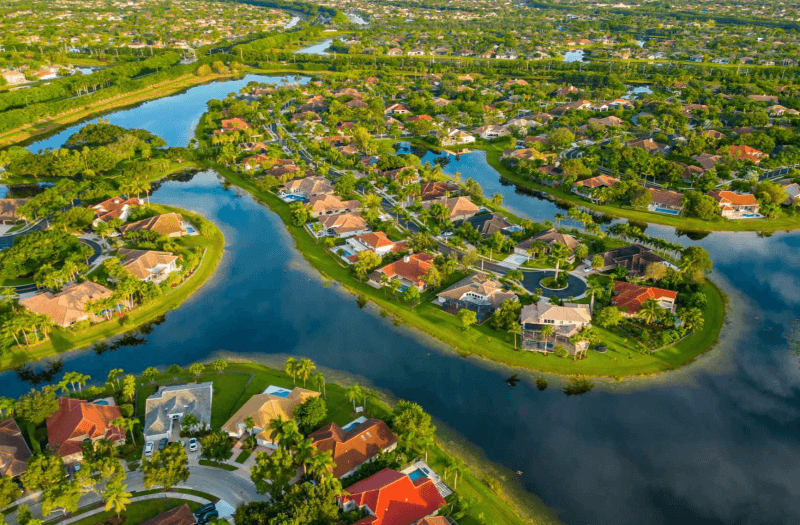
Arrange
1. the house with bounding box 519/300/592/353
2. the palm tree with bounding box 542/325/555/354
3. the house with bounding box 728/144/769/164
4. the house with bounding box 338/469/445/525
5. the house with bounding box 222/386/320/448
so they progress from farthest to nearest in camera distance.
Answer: the house with bounding box 728/144/769/164 < the house with bounding box 519/300/592/353 < the palm tree with bounding box 542/325/555/354 < the house with bounding box 222/386/320/448 < the house with bounding box 338/469/445/525

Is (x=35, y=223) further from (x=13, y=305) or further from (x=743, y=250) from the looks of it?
(x=743, y=250)

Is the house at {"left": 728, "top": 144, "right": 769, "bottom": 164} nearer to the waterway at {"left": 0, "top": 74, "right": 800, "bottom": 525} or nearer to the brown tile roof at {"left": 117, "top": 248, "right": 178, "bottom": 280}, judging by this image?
the waterway at {"left": 0, "top": 74, "right": 800, "bottom": 525}

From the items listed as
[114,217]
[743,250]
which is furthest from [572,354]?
[114,217]

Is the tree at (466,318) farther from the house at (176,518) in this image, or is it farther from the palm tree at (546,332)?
the house at (176,518)

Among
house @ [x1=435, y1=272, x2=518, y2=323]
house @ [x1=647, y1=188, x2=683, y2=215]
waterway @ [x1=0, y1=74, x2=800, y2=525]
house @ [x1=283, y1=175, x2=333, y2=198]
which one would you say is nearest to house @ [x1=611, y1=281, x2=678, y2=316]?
waterway @ [x1=0, y1=74, x2=800, y2=525]

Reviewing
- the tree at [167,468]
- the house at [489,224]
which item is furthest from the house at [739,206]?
the tree at [167,468]

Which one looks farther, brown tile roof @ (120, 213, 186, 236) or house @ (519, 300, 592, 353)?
brown tile roof @ (120, 213, 186, 236)
